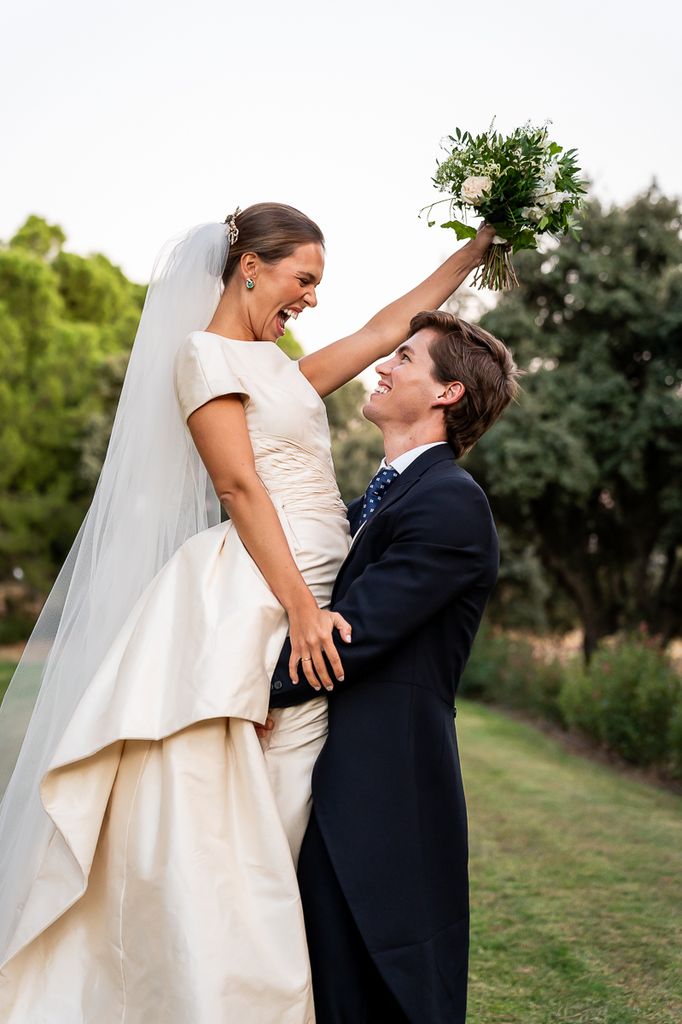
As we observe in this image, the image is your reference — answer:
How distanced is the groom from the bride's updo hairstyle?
88 centimetres

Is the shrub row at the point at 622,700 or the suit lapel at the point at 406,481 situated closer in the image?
Answer: the suit lapel at the point at 406,481

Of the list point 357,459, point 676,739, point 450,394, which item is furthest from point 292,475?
point 357,459

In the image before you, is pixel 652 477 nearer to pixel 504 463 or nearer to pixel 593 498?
pixel 593 498

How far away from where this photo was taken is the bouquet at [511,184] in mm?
3553

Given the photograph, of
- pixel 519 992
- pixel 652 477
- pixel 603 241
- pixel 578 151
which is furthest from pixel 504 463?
pixel 578 151

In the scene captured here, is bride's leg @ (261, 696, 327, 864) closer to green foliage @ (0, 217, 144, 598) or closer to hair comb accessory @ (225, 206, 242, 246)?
hair comb accessory @ (225, 206, 242, 246)

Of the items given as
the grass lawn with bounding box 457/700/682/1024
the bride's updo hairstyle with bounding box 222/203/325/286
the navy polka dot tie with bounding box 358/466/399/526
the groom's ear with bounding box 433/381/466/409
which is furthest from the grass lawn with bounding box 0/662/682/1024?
the bride's updo hairstyle with bounding box 222/203/325/286

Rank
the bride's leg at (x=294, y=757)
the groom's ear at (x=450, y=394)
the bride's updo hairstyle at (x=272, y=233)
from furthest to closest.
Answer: the bride's updo hairstyle at (x=272, y=233) → the groom's ear at (x=450, y=394) → the bride's leg at (x=294, y=757)

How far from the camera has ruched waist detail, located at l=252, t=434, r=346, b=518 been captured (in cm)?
336

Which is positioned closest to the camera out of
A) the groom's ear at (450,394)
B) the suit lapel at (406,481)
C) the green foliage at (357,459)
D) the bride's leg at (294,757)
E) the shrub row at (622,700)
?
the bride's leg at (294,757)

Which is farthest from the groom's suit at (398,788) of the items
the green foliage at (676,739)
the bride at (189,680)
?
the green foliage at (676,739)

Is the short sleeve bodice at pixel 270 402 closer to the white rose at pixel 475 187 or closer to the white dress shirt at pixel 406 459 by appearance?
the white dress shirt at pixel 406 459

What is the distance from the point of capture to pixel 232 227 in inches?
143

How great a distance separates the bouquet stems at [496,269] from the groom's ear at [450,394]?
598mm
